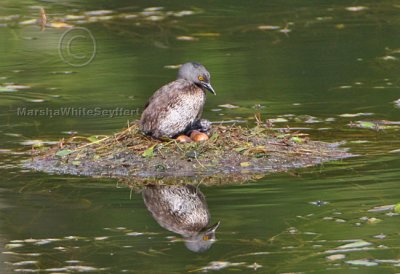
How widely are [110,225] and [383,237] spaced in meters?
1.76

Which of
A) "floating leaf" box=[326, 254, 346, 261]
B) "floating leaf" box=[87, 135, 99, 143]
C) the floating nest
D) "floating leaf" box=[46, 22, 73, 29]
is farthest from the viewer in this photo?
"floating leaf" box=[46, 22, 73, 29]

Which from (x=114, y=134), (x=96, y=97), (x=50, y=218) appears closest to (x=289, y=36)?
(x=96, y=97)

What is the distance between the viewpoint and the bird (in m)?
10.6

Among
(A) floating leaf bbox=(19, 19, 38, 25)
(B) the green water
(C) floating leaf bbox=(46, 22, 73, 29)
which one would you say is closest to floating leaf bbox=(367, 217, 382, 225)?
(B) the green water

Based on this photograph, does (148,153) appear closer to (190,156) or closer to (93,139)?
(190,156)

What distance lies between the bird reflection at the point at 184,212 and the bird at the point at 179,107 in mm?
1050

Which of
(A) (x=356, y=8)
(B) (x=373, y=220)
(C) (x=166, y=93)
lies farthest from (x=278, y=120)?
(A) (x=356, y=8)

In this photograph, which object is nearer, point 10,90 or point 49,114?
point 49,114

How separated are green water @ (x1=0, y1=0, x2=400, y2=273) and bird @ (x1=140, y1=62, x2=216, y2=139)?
3.03ft

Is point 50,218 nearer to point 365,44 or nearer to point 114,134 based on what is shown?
point 114,134

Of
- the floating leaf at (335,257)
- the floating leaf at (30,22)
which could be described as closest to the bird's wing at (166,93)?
the floating leaf at (335,257)

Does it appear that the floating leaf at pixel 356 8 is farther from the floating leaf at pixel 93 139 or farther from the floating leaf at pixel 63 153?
the floating leaf at pixel 63 153

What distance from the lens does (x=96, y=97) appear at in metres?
Result: 13.4

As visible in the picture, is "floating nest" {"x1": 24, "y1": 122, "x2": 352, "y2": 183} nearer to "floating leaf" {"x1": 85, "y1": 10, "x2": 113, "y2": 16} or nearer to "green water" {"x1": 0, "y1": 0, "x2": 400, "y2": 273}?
"green water" {"x1": 0, "y1": 0, "x2": 400, "y2": 273}
